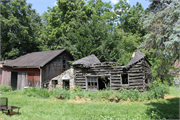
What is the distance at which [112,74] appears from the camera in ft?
50.9

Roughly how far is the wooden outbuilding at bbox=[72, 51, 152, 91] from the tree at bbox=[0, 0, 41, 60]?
13.2 metres

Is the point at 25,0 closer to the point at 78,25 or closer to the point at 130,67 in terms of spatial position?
the point at 78,25

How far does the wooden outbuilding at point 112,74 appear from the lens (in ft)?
49.3

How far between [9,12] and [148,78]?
22.5 m

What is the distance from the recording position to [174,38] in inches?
271

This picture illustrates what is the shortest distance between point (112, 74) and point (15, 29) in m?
17.6

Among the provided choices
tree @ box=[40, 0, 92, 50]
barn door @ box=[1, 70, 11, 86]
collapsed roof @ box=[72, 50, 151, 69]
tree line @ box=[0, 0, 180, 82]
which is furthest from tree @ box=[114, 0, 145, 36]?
barn door @ box=[1, 70, 11, 86]

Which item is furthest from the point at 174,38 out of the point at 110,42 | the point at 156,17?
the point at 110,42

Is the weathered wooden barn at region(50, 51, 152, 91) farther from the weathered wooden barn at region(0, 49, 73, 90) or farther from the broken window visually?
the weathered wooden barn at region(0, 49, 73, 90)

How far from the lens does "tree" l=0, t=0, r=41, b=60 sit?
75.4ft

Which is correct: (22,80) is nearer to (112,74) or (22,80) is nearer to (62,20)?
(112,74)

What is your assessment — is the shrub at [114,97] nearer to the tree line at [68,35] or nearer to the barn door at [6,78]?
the tree line at [68,35]

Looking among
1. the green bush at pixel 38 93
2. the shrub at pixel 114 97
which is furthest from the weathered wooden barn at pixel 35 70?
the shrub at pixel 114 97

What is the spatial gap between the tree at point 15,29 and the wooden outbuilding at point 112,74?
1322cm
